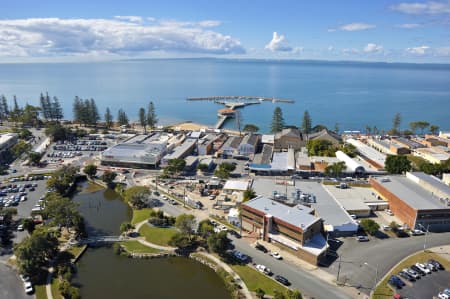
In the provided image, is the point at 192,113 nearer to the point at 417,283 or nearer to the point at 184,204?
the point at 184,204

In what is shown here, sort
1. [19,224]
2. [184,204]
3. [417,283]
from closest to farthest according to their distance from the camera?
[417,283] → [19,224] → [184,204]

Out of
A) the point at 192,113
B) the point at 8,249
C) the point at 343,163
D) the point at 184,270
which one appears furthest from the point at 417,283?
the point at 192,113

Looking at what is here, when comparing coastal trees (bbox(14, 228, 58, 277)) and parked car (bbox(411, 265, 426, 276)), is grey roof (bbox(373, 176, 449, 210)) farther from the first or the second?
coastal trees (bbox(14, 228, 58, 277))

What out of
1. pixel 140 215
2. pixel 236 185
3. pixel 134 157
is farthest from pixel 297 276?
pixel 134 157

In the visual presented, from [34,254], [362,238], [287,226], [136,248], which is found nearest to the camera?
[34,254]

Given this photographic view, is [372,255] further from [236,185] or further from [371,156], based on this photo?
[371,156]
